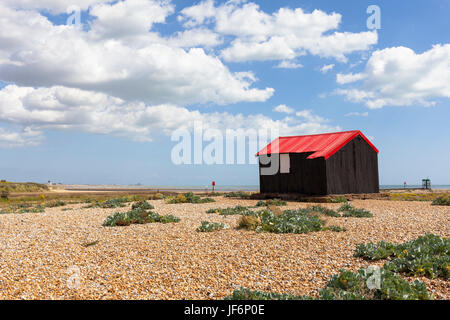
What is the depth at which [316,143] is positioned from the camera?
25.3 metres

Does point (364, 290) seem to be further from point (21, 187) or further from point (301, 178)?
point (21, 187)

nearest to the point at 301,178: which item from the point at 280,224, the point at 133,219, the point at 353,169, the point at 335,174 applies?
the point at 335,174

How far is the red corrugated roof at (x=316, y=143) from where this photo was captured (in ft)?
77.0

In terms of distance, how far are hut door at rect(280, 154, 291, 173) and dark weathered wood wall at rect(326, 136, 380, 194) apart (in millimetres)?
3255

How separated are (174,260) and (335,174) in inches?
710

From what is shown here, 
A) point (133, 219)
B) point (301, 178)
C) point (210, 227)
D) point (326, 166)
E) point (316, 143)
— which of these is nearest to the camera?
point (210, 227)

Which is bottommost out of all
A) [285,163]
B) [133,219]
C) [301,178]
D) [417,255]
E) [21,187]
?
[417,255]

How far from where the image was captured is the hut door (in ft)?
82.9

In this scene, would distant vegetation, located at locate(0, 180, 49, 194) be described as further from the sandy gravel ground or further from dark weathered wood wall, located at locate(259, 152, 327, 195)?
the sandy gravel ground
